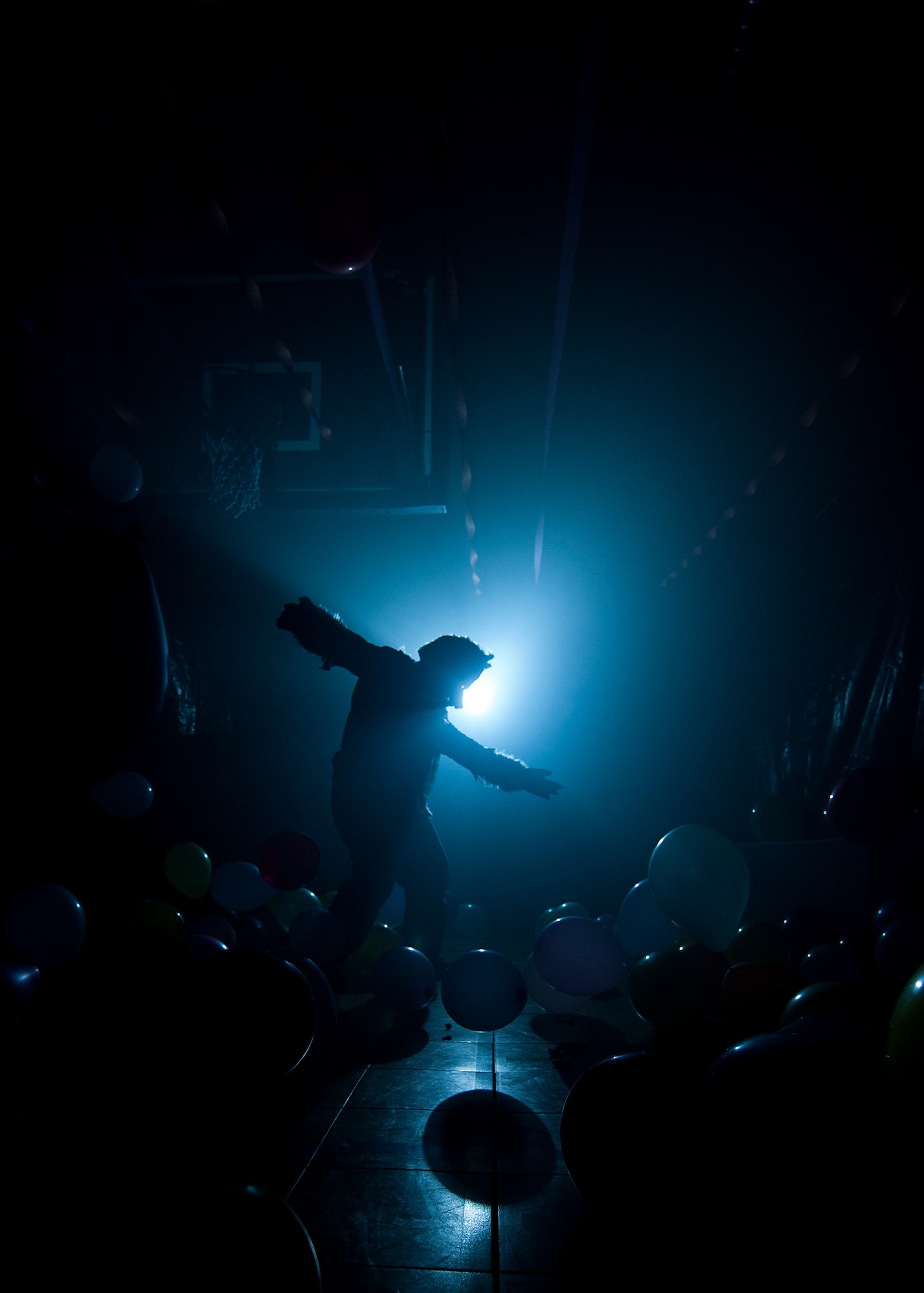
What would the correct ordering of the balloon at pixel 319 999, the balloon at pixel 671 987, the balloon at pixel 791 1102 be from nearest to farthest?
the balloon at pixel 791 1102 → the balloon at pixel 319 999 → the balloon at pixel 671 987

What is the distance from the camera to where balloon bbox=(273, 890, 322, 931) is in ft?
12.2

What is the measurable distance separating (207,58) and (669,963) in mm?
4228

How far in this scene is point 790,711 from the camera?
4273mm

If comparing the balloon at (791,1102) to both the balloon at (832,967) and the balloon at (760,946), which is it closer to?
the balloon at (832,967)

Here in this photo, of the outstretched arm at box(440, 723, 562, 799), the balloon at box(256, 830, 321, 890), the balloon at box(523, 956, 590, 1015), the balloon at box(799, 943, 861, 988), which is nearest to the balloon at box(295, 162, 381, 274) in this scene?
the outstretched arm at box(440, 723, 562, 799)

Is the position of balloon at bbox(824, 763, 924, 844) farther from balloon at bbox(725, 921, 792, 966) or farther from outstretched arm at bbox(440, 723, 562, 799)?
outstretched arm at bbox(440, 723, 562, 799)

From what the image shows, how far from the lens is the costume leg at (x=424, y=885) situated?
3354 mm

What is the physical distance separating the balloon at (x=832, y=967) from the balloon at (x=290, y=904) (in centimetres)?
256

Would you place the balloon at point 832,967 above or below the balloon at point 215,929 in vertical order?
above

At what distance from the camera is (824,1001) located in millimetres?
1934

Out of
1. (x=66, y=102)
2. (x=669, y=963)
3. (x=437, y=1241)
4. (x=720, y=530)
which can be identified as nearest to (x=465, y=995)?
(x=669, y=963)

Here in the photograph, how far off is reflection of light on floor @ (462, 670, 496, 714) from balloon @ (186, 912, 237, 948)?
134 inches

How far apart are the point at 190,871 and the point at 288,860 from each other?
803 millimetres

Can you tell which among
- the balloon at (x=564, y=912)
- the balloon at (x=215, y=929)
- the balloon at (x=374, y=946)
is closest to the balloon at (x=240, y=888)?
the balloon at (x=215, y=929)
